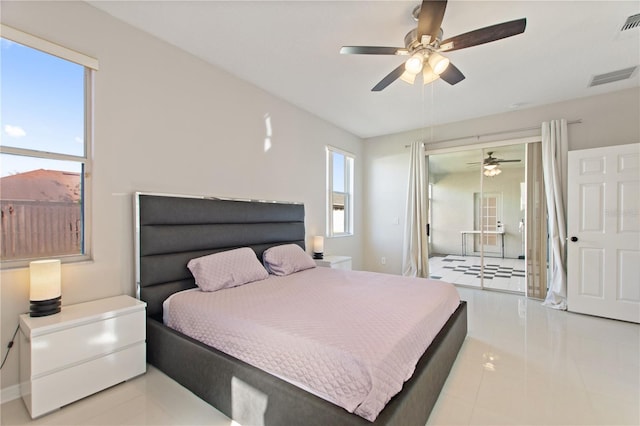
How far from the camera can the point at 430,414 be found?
5.69 feet

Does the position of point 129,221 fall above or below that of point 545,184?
below

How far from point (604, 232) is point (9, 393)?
585 cm

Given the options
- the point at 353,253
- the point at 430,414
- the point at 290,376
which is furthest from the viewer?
the point at 353,253

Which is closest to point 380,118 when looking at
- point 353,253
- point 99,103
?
point 353,253

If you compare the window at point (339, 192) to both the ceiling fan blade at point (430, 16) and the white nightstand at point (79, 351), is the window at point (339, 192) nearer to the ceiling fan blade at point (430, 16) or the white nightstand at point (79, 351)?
the ceiling fan blade at point (430, 16)

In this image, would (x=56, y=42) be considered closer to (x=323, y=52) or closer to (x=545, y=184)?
(x=323, y=52)

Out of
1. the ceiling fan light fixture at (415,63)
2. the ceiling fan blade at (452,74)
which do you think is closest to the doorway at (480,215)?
the ceiling fan blade at (452,74)

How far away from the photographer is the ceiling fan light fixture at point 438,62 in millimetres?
2193

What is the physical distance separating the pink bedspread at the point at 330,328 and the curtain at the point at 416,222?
238cm

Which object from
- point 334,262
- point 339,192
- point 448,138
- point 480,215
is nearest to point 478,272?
point 480,215

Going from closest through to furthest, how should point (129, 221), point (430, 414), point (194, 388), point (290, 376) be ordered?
point (290, 376) → point (430, 414) → point (194, 388) → point (129, 221)

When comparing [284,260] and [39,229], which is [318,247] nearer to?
[284,260]

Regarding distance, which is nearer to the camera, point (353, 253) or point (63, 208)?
point (63, 208)

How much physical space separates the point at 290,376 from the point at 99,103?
2485 millimetres
